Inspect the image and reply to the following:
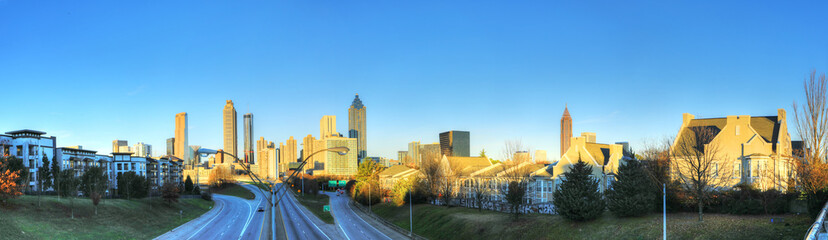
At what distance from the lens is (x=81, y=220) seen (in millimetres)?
58625

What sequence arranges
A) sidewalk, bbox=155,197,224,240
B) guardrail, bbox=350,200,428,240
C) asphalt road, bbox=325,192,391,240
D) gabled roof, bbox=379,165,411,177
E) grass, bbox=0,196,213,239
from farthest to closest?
gabled roof, bbox=379,165,411,177 < asphalt road, bbox=325,192,391,240 < guardrail, bbox=350,200,428,240 < sidewalk, bbox=155,197,224,240 < grass, bbox=0,196,213,239

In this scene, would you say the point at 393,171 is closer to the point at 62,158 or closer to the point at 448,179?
the point at 448,179

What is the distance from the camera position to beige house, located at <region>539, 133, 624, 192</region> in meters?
69.1

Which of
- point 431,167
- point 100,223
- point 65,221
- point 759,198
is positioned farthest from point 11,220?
point 759,198

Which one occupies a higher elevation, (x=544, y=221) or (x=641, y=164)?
(x=641, y=164)

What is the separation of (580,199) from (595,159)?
2196 cm

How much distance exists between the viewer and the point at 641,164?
53.4m

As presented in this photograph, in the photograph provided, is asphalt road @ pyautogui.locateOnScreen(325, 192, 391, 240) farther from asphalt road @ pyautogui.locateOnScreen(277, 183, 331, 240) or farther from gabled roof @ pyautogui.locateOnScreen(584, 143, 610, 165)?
gabled roof @ pyautogui.locateOnScreen(584, 143, 610, 165)

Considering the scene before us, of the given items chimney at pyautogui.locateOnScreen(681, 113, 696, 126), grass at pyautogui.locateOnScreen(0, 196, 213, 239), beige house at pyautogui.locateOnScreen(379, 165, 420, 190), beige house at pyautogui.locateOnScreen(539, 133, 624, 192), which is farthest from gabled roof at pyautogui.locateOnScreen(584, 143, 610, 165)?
grass at pyautogui.locateOnScreen(0, 196, 213, 239)

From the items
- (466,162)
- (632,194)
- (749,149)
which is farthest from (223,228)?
(749,149)

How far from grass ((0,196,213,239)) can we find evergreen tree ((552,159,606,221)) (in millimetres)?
46979

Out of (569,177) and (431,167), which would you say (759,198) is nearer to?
(569,177)

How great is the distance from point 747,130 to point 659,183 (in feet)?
50.1

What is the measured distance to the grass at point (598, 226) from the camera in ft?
122
